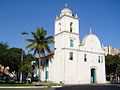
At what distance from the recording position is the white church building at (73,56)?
1575 inches

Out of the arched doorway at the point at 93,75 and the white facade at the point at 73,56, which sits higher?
the white facade at the point at 73,56

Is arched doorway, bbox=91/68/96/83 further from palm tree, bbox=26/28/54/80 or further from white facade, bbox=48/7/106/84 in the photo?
palm tree, bbox=26/28/54/80

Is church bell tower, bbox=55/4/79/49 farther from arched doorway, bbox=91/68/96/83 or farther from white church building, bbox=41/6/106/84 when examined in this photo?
arched doorway, bbox=91/68/96/83

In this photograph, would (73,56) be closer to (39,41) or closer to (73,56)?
(73,56)

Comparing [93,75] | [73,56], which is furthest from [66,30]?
[93,75]

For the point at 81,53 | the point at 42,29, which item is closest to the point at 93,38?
the point at 81,53

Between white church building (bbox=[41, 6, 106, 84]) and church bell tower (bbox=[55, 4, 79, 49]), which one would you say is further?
church bell tower (bbox=[55, 4, 79, 49])

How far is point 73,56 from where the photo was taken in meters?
41.1

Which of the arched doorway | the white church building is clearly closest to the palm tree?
the white church building

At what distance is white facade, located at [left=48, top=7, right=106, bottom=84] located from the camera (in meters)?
40.0

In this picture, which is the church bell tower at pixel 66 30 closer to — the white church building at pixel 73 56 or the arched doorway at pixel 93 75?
the white church building at pixel 73 56

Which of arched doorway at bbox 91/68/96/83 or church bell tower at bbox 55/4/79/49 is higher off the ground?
church bell tower at bbox 55/4/79/49

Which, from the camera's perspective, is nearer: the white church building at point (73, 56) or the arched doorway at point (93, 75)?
the white church building at point (73, 56)

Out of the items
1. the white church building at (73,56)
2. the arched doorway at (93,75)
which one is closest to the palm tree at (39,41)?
the white church building at (73,56)
